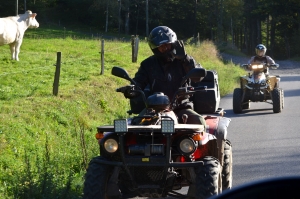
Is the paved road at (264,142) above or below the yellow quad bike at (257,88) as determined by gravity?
below

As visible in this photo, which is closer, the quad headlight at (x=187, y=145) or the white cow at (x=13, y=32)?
the quad headlight at (x=187, y=145)

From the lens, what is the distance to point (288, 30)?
78750 millimetres

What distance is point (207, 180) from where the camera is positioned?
704 centimetres

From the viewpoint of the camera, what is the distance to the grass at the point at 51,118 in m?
8.74

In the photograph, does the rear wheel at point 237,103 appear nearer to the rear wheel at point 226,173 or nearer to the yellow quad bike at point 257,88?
the yellow quad bike at point 257,88

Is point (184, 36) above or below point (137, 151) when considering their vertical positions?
above

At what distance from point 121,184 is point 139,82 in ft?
4.12

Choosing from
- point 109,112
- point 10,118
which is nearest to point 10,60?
point 109,112

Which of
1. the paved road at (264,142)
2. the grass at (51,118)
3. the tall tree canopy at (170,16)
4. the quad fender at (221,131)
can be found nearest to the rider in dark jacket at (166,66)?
the quad fender at (221,131)

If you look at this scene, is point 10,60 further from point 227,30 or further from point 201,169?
point 227,30

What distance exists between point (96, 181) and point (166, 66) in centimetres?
175

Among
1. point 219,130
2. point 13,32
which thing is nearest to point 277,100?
point 219,130

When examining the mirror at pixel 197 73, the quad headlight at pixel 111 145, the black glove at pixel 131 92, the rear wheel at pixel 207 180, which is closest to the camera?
the rear wheel at pixel 207 180

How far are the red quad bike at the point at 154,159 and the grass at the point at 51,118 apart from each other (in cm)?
100
